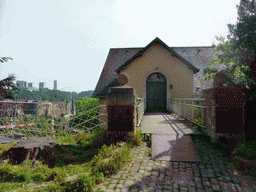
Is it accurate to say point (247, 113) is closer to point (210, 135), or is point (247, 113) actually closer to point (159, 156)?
point (210, 135)

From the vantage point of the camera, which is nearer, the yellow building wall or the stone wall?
the yellow building wall

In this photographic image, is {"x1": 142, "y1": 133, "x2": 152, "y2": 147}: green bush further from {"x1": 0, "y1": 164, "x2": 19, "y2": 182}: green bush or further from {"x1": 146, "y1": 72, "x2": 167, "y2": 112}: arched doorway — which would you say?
{"x1": 146, "y1": 72, "x2": 167, "y2": 112}: arched doorway

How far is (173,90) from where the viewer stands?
15.0 m

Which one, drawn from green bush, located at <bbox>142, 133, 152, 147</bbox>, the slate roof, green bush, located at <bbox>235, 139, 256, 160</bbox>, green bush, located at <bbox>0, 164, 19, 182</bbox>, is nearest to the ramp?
green bush, located at <bbox>142, 133, 152, 147</bbox>

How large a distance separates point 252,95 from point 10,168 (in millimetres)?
6874

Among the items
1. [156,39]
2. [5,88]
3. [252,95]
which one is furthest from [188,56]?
[5,88]

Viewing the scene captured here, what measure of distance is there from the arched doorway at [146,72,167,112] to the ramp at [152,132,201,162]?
386 inches

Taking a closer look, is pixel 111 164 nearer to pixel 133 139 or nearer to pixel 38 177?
pixel 38 177

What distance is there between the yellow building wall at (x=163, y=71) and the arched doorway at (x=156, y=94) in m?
0.79

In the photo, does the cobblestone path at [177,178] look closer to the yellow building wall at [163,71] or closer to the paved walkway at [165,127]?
the paved walkway at [165,127]

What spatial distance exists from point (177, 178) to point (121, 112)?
9.19 ft

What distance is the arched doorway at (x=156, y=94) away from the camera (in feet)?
51.7

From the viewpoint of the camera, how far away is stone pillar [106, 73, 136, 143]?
581cm

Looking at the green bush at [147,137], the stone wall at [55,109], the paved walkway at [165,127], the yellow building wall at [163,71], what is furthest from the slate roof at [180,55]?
the stone wall at [55,109]
